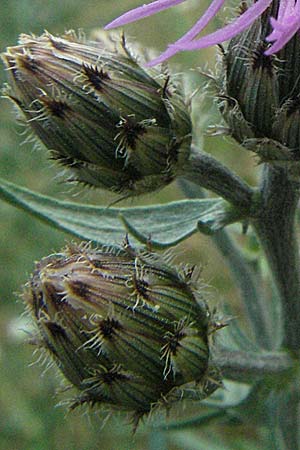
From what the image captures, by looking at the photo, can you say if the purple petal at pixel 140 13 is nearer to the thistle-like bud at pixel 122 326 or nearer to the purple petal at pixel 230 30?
the purple petal at pixel 230 30

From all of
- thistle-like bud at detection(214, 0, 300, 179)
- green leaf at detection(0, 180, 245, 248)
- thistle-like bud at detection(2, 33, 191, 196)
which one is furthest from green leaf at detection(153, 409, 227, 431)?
thistle-like bud at detection(214, 0, 300, 179)

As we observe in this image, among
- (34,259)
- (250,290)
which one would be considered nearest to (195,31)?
(250,290)

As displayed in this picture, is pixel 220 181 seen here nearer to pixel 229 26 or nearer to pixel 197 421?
pixel 229 26

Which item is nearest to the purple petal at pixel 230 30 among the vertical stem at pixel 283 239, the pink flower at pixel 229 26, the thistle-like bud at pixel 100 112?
the pink flower at pixel 229 26

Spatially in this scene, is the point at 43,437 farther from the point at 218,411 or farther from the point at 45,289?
the point at 45,289

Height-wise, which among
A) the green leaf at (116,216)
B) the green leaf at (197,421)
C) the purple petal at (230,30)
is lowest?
the green leaf at (197,421)

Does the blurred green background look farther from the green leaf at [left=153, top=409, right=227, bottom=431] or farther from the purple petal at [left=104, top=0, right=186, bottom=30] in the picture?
the purple petal at [left=104, top=0, right=186, bottom=30]

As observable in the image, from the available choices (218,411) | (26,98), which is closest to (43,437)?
(218,411)

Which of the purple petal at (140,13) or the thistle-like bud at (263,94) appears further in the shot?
the thistle-like bud at (263,94)

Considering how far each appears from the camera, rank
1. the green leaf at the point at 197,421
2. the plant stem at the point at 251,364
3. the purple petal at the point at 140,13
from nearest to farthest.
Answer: the purple petal at the point at 140,13 → the plant stem at the point at 251,364 → the green leaf at the point at 197,421
